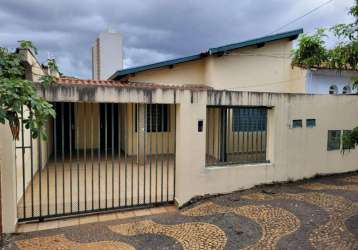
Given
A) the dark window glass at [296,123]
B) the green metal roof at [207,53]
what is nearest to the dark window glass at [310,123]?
the dark window glass at [296,123]

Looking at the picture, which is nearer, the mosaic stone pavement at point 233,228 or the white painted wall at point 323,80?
the mosaic stone pavement at point 233,228

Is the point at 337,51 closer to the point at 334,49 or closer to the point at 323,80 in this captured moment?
the point at 334,49

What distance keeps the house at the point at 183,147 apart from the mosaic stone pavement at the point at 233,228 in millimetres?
597

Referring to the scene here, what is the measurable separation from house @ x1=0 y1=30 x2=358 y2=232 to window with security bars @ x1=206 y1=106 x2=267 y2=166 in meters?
0.04

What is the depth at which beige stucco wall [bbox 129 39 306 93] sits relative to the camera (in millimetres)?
11977

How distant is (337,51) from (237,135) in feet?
16.5

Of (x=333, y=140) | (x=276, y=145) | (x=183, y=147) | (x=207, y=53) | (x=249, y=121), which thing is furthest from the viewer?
(x=207, y=53)

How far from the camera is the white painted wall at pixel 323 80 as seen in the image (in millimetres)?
13469

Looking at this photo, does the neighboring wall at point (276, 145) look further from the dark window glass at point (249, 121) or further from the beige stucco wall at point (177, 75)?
the beige stucco wall at point (177, 75)

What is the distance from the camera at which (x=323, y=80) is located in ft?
45.2

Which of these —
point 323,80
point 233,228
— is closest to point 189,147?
point 233,228

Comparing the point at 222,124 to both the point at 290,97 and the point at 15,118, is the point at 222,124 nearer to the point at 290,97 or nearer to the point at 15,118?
the point at 290,97

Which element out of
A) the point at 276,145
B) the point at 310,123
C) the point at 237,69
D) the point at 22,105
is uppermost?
the point at 237,69

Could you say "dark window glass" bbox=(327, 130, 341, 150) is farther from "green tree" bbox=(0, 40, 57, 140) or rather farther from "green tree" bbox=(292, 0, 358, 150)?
"green tree" bbox=(0, 40, 57, 140)
